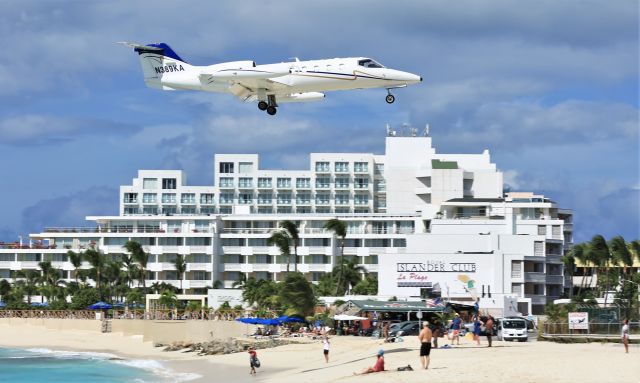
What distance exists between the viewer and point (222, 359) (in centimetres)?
7788

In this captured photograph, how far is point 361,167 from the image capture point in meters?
172

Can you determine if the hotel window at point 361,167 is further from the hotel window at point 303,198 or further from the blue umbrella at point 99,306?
the blue umbrella at point 99,306

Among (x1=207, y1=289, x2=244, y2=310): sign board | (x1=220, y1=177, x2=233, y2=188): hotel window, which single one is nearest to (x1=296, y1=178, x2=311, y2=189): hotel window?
(x1=220, y1=177, x2=233, y2=188): hotel window

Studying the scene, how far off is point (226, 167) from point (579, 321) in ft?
386

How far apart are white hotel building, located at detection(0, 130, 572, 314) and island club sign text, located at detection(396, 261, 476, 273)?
9 centimetres

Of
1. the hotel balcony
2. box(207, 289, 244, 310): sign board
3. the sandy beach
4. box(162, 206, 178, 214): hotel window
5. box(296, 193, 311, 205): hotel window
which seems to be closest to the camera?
the sandy beach

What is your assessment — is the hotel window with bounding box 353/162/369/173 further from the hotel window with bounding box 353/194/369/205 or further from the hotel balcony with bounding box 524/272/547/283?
the hotel balcony with bounding box 524/272/547/283

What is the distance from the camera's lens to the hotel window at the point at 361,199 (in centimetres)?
17175

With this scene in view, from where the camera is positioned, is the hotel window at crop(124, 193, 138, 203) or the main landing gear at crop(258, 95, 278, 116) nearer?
the main landing gear at crop(258, 95, 278, 116)

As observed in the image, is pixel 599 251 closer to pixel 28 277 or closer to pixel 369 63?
pixel 369 63

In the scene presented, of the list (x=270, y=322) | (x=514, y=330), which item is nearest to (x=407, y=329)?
(x=514, y=330)

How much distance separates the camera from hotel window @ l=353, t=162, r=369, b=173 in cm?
17200

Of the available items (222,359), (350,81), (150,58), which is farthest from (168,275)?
(350,81)

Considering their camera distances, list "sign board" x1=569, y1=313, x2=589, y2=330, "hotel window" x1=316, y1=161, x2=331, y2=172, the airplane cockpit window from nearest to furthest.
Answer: the airplane cockpit window
"sign board" x1=569, y1=313, x2=589, y2=330
"hotel window" x1=316, y1=161, x2=331, y2=172
